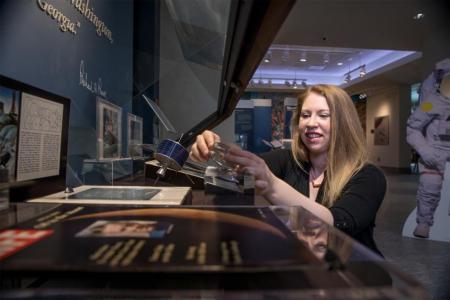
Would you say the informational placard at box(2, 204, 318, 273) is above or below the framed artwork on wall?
below

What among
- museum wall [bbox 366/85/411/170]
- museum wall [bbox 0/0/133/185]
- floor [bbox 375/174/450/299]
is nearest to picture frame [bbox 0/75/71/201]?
museum wall [bbox 0/0/133/185]

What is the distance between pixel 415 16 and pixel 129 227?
5197 millimetres

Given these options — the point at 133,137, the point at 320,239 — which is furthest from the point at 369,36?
the point at 320,239

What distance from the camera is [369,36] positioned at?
17.8 feet

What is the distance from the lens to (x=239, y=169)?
78cm

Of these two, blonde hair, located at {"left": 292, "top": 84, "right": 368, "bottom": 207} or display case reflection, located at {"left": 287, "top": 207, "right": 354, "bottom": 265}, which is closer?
display case reflection, located at {"left": 287, "top": 207, "right": 354, "bottom": 265}

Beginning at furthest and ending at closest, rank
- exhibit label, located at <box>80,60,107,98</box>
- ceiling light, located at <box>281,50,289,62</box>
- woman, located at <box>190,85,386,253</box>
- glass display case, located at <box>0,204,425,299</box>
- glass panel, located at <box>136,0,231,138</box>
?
ceiling light, located at <box>281,50,289,62</box>, glass panel, located at <box>136,0,231,138</box>, exhibit label, located at <box>80,60,107,98</box>, woman, located at <box>190,85,386,253</box>, glass display case, located at <box>0,204,425,299</box>

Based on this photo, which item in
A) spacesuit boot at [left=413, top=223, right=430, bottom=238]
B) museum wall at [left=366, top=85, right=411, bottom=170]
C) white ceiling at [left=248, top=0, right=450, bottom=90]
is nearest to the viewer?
spacesuit boot at [left=413, top=223, right=430, bottom=238]

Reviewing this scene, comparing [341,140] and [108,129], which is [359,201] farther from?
[108,129]

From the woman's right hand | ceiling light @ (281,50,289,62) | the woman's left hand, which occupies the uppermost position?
ceiling light @ (281,50,289,62)

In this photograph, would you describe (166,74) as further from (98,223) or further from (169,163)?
(98,223)

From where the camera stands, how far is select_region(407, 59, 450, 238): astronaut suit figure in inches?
137

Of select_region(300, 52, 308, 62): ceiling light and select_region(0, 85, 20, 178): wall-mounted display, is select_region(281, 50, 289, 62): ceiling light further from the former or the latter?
select_region(0, 85, 20, 178): wall-mounted display

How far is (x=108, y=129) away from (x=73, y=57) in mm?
349
